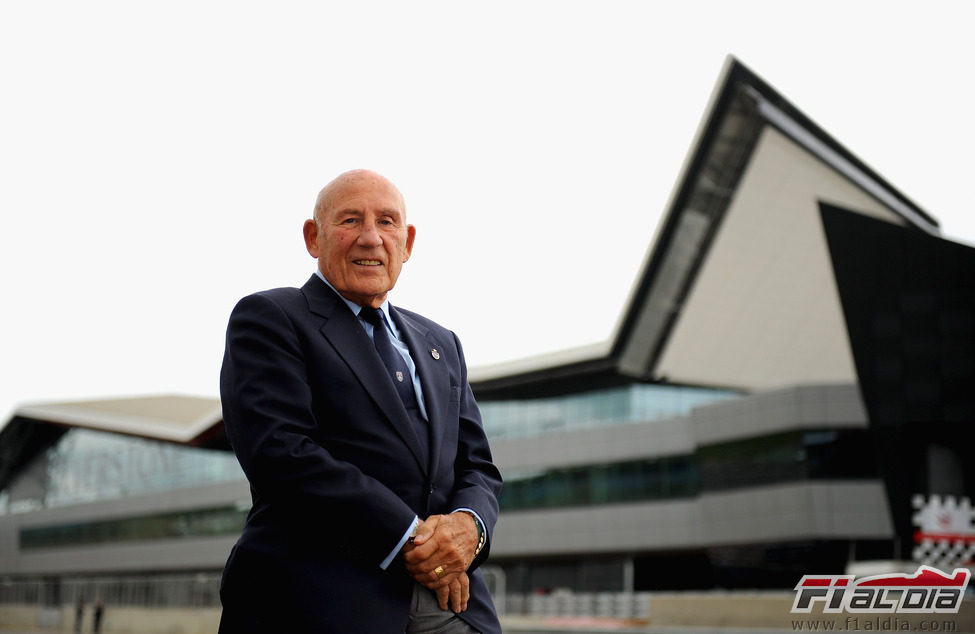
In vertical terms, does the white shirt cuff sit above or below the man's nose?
below

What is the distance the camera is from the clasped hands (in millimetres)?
2240

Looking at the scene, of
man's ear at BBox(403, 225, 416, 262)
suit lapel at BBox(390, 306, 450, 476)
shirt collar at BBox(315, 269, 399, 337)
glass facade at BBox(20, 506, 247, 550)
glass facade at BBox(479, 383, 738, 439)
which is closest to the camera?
suit lapel at BBox(390, 306, 450, 476)

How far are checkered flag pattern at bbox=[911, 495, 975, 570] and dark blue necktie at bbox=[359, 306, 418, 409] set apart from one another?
27.0 metres

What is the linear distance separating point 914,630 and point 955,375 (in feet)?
53.0

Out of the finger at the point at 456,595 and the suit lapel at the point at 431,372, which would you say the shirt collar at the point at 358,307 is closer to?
the suit lapel at the point at 431,372

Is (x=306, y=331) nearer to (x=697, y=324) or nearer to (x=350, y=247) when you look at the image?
(x=350, y=247)

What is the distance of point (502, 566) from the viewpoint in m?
41.4

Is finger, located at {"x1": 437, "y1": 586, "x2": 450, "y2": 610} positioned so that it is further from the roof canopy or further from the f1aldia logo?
the roof canopy

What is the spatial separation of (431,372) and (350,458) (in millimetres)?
357

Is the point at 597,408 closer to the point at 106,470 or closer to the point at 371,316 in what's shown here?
the point at 106,470

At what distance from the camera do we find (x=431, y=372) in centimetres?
257

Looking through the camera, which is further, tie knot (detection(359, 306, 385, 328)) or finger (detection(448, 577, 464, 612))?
tie knot (detection(359, 306, 385, 328))

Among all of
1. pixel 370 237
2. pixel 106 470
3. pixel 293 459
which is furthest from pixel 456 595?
pixel 106 470

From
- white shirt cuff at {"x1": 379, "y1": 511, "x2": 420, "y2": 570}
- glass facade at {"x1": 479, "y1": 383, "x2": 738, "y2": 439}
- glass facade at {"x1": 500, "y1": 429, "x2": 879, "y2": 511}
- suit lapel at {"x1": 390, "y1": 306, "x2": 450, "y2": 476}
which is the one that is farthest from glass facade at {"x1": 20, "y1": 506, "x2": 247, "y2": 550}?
white shirt cuff at {"x1": 379, "y1": 511, "x2": 420, "y2": 570}
